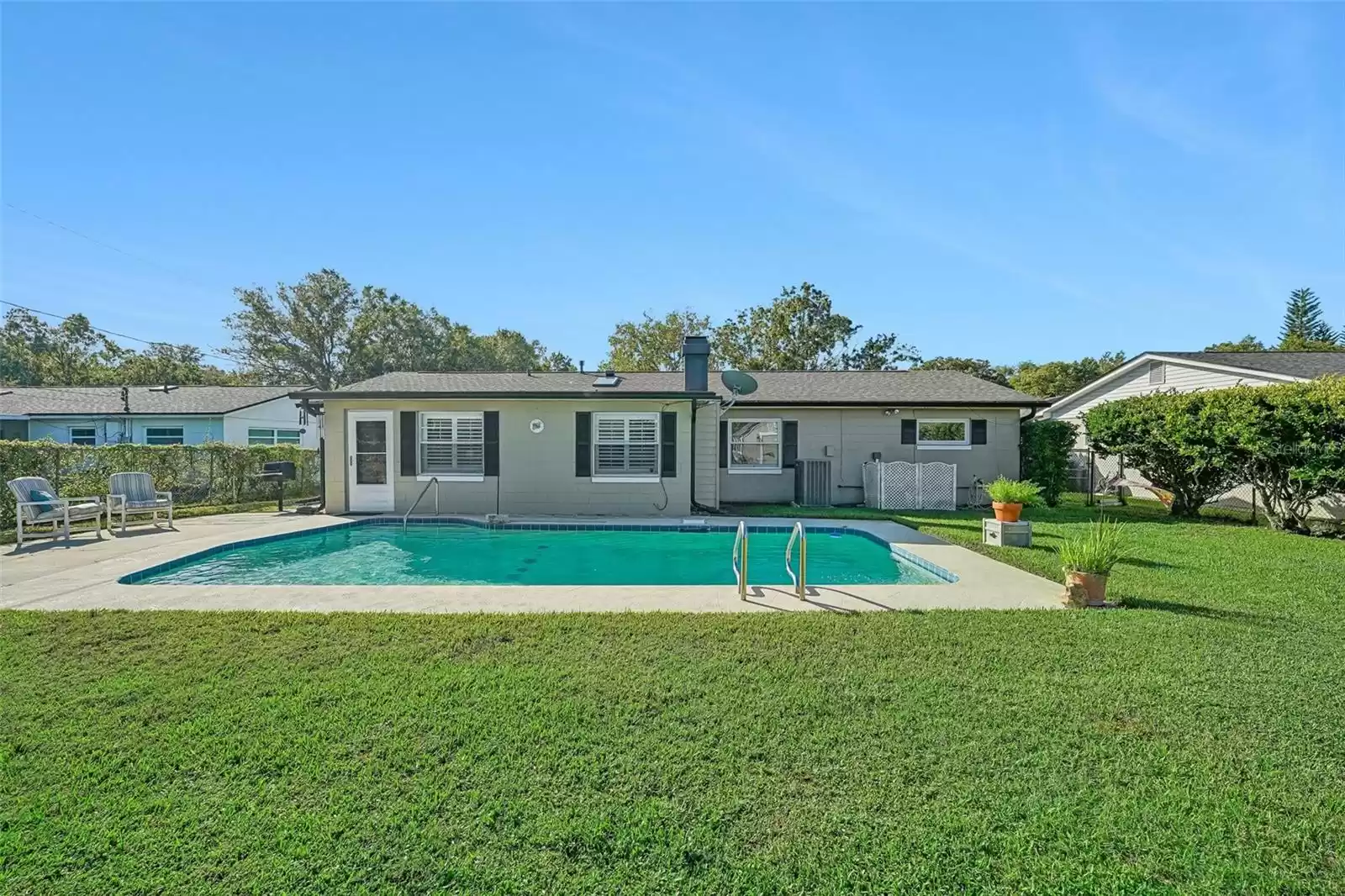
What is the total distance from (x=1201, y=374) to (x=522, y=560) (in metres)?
17.7

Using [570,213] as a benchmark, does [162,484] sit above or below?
below

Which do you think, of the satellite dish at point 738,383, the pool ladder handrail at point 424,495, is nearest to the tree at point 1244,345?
the satellite dish at point 738,383

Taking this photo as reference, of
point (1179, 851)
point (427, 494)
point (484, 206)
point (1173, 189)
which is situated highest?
point (484, 206)

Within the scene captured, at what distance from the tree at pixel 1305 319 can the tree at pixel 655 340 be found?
33.3 metres

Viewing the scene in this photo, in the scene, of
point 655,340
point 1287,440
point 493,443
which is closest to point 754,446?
point 493,443

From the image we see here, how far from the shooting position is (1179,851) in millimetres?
2352

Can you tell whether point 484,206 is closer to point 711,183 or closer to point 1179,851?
point 711,183

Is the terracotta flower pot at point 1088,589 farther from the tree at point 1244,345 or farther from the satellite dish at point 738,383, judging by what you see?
the tree at point 1244,345

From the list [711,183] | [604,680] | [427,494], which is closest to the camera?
[604,680]

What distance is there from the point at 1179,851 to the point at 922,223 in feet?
52.8

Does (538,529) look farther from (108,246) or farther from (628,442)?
(108,246)

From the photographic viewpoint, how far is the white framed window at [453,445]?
506 inches

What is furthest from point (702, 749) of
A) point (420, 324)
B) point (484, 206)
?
point (420, 324)

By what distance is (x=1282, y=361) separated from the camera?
1558cm
